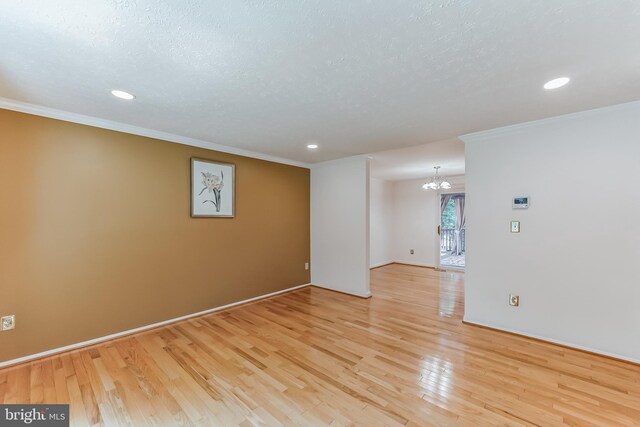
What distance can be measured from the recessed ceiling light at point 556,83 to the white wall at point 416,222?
4.55 m

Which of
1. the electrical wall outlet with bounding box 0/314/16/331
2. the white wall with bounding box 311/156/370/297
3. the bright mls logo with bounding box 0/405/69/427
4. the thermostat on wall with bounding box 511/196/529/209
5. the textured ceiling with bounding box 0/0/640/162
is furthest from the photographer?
the white wall with bounding box 311/156/370/297

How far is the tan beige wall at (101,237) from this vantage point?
2.31 meters

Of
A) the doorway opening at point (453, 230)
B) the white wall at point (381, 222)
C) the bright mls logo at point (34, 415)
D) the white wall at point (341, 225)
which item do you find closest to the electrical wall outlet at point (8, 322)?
the bright mls logo at point (34, 415)

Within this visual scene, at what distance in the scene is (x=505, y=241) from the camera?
2924 millimetres

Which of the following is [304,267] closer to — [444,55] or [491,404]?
[491,404]

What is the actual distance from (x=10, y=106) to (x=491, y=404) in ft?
14.8

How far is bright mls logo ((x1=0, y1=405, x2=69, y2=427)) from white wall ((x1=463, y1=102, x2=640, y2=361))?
379 centimetres

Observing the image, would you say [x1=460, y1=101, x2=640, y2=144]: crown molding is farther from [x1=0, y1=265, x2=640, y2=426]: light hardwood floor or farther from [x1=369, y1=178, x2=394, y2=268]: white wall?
[x1=369, y1=178, x2=394, y2=268]: white wall

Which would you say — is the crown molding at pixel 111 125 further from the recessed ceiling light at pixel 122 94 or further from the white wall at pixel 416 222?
the white wall at pixel 416 222

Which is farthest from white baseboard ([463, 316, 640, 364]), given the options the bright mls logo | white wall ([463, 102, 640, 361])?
the bright mls logo

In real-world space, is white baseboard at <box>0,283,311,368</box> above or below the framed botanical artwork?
below

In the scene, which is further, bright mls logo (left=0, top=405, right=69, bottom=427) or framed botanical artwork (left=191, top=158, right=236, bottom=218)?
framed botanical artwork (left=191, top=158, right=236, bottom=218)

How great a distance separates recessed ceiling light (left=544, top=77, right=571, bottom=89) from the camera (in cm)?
190

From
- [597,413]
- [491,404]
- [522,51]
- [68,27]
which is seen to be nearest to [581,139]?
[522,51]
